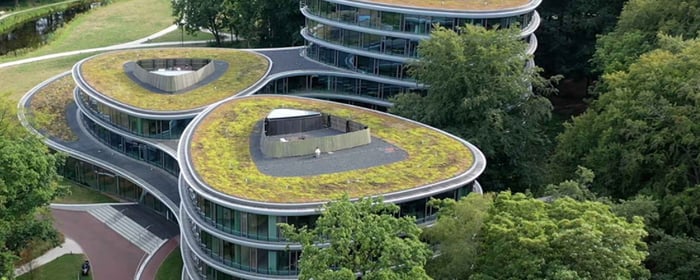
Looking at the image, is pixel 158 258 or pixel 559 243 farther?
pixel 158 258

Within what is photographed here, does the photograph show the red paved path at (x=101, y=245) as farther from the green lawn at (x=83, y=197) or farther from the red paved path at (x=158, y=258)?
the green lawn at (x=83, y=197)

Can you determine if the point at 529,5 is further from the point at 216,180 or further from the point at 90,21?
the point at 90,21

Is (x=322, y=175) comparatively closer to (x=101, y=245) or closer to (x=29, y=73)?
(x=101, y=245)

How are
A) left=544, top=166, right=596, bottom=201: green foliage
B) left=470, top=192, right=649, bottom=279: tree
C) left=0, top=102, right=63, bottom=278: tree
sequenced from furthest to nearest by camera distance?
1. left=0, top=102, right=63, bottom=278: tree
2. left=544, top=166, right=596, bottom=201: green foliage
3. left=470, top=192, right=649, bottom=279: tree

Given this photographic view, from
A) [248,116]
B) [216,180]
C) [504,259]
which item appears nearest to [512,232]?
[504,259]

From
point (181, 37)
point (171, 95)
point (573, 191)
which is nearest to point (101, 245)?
point (171, 95)

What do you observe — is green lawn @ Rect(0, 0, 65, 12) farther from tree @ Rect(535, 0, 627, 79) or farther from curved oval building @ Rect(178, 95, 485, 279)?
tree @ Rect(535, 0, 627, 79)

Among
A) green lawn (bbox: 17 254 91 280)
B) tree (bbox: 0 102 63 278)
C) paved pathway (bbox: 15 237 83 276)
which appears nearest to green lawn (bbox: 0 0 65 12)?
paved pathway (bbox: 15 237 83 276)
